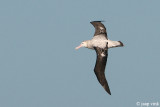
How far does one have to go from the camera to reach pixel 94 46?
41.3 m

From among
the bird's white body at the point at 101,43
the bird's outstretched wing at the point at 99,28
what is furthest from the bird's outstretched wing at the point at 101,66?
the bird's outstretched wing at the point at 99,28

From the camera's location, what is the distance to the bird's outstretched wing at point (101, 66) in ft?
127

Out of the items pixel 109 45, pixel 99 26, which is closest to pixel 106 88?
pixel 109 45

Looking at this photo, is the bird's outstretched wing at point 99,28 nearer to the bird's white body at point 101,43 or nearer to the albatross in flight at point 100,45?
the albatross in flight at point 100,45

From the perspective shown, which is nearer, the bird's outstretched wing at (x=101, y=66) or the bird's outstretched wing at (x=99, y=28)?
the bird's outstretched wing at (x=101, y=66)

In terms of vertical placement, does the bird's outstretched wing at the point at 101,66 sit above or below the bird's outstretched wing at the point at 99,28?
below

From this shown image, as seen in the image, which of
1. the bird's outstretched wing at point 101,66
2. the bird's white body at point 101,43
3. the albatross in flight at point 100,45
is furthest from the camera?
the bird's white body at point 101,43

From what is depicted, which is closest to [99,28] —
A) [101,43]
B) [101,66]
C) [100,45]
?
[101,43]

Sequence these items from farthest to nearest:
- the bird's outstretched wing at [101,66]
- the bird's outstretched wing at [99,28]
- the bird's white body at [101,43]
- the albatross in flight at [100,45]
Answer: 1. the bird's outstretched wing at [99,28]
2. the bird's white body at [101,43]
3. the albatross in flight at [100,45]
4. the bird's outstretched wing at [101,66]

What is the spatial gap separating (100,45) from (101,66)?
1.90 meters

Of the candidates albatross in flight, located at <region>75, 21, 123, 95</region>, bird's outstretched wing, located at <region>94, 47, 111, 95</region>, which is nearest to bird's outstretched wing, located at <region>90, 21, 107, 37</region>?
albatross in flight, located at <region>75, 21, 123, 95</region>

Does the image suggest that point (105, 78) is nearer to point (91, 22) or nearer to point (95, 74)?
point (95, 74)

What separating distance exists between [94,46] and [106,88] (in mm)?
3873

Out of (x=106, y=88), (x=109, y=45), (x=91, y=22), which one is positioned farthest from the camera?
(x=91, y=22)
